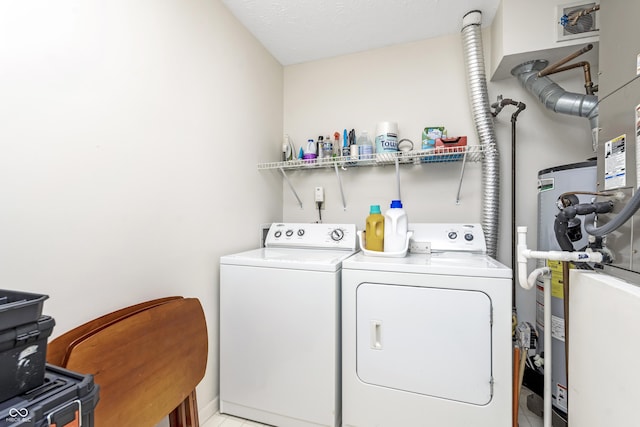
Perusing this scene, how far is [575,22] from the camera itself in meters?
1.66

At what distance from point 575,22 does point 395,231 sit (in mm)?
1643

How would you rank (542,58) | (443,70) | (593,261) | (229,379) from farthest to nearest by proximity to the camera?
1. (443,70)
2. (542,58)
3. (229,379)
4. (593,261)

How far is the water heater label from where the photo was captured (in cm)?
103

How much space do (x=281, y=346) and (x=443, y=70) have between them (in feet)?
7.73

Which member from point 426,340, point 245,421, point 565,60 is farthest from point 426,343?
point 565,60

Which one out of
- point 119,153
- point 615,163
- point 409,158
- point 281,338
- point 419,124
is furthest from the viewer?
point 419,124

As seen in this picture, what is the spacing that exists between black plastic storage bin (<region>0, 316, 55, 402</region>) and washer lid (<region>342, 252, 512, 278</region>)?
3.90ft

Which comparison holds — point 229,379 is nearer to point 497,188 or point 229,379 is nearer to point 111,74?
point 111,74

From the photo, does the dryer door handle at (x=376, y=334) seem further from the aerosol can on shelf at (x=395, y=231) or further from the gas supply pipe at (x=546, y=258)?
the gas supply pipe at (x=546, y=258)

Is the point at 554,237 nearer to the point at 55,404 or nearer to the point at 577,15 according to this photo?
the point at 577,15

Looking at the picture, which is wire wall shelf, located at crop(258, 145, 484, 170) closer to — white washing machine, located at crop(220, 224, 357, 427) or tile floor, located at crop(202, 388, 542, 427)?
white washing machine, located at crop(220, 224, 357, 427)

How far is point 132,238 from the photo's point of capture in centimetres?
129

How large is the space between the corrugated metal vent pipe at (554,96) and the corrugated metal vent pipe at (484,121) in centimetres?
27

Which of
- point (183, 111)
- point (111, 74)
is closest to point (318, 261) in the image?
point (183, 111)
